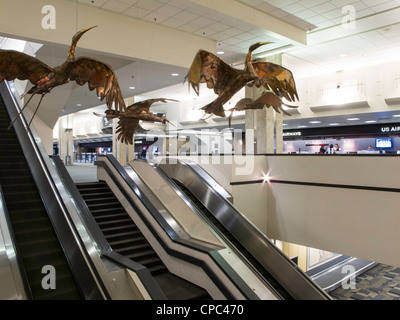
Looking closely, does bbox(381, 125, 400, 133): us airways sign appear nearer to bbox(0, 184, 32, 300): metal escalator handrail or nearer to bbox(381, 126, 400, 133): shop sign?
bbox(381, 126, 400, 133): shop sign

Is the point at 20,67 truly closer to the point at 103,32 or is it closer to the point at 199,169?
the point at 103,32

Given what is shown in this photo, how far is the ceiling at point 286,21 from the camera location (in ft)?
23.2

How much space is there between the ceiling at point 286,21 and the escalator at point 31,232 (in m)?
3.00

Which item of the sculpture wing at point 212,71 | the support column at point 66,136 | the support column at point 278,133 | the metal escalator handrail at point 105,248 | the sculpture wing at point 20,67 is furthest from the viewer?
the support column at point 66,136

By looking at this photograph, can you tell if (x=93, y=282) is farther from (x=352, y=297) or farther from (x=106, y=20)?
(x=352, y=297)

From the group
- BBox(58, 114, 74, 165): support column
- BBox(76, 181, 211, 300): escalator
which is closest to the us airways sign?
BBox(76, 181, 211, 300): escalator

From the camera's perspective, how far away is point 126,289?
4262 millimetres

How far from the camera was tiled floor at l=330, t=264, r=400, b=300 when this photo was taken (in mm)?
10203

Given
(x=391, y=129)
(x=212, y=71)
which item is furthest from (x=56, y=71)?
(x=391, y=129)

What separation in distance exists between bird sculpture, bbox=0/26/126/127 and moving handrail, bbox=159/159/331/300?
3332 mm

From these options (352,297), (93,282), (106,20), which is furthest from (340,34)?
(93,282)

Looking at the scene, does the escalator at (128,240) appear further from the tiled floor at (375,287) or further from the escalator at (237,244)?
the tiled floor at (375,287)

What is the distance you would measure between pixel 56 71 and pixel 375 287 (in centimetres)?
1187

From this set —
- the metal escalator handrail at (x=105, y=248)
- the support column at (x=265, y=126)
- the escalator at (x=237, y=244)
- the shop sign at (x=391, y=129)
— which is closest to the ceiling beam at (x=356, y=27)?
the support column at (x=265, y=126)
